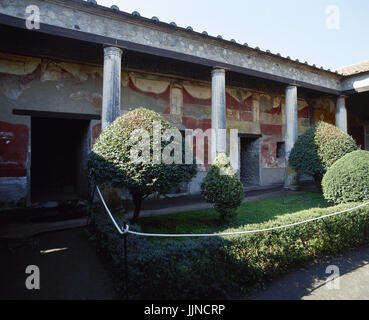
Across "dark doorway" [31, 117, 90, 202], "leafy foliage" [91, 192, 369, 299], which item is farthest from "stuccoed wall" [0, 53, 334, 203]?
"leafy foliage" [91, 192, 369, 299]

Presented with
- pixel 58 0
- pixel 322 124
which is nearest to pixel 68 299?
pixel 58 0

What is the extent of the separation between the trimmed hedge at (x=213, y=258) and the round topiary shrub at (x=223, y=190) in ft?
3.99

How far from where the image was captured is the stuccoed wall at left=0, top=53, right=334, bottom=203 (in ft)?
22.6

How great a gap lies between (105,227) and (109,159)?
1.26 metres

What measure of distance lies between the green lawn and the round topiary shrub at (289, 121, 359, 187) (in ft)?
3.89

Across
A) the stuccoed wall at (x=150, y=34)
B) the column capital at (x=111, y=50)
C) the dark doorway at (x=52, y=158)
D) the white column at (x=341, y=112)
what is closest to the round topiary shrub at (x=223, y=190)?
the column capital at (x=111, y=50)

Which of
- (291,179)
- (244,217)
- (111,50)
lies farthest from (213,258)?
(291,179)

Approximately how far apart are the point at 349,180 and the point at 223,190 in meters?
2.98

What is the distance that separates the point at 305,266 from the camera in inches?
154

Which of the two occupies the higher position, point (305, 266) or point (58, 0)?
point (58, 0)

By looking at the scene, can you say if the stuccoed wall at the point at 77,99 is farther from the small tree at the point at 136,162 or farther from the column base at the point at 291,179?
the small tree at the point at 136,162

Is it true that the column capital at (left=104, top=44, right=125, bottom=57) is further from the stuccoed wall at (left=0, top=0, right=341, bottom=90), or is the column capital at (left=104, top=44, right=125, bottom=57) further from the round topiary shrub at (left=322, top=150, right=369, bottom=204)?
the round topiary shrub at (left=322, top=150, right=369, bottom=204)

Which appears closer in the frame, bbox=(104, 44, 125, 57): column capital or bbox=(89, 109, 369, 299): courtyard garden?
bbox=(89, 109, 369, 299): courtyard garden

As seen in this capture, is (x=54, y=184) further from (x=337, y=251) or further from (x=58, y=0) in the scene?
(x=337, y=251)
